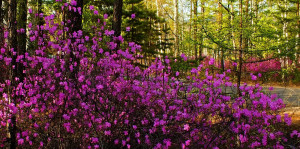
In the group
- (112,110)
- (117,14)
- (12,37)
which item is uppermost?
(117,14)

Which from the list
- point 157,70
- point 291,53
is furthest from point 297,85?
point 157,70

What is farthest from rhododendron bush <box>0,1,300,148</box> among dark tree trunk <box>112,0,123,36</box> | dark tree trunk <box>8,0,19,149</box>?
dark tree trunk <box>112,0,123,36</box>

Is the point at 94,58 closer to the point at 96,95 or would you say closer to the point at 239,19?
the point at 96,95

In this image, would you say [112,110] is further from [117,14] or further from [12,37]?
[117,14]

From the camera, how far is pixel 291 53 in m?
5.01

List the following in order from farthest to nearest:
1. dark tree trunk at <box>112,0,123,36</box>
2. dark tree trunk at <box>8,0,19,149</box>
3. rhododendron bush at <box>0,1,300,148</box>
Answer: dark tree trunk at <box>112,0,123,36</box> → dark tree trunk at <box>8,0,19,149</box> → rhododendron bush at <box>0,1,300,148</box>

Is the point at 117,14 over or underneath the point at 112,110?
over

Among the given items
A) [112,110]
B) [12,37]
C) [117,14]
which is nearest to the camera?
[112,110]

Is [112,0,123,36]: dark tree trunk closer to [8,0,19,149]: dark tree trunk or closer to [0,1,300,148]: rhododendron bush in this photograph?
[0,1,300,148]: rhododendron bush

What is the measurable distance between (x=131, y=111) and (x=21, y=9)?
820 cm

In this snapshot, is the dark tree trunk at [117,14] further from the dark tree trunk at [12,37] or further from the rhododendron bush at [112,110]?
the dark tree trunk at [12,37]

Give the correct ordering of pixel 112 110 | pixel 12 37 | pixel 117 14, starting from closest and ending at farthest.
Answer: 1. pixel 112 110
2. pixel 12 37
3. pixel 117 14

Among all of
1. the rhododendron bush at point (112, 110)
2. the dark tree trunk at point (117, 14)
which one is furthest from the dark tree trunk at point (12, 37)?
the dark tree trunk at point (117, 14)

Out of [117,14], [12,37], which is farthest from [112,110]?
[117,14]
